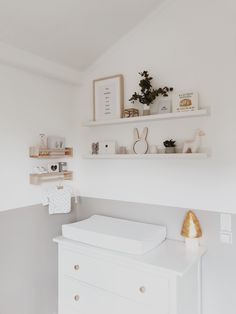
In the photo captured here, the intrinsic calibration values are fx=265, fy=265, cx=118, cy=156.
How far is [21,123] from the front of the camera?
1.97 meters

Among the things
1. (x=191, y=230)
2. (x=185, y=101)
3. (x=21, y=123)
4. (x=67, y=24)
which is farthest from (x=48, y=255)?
(x=67, y=24)

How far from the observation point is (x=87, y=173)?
2379mm

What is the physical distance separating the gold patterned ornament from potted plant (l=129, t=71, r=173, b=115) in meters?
0.79

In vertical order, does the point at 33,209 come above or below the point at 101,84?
below

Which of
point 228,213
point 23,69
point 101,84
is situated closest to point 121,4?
point 101,84

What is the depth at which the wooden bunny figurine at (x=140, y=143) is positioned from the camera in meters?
1.99

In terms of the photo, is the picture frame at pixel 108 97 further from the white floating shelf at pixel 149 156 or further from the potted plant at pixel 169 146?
the potted plant at pixel 169 146

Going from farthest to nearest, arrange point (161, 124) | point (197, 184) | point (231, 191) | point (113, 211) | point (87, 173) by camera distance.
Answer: point (87, 173)
point (113, 211)
point (161, 124)
point (197, 184)
point (231, 191)

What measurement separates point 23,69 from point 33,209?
3.47ft

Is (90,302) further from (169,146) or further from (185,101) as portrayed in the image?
(185,101)

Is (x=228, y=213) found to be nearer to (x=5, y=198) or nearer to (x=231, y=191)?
(x=231, y=191)

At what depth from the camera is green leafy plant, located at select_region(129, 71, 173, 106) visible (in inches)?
74.5

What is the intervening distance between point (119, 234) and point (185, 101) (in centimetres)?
100

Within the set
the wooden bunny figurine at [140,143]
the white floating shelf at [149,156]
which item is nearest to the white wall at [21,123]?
the white floating shelf at [149,156]
